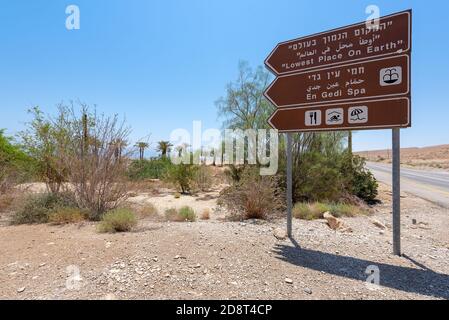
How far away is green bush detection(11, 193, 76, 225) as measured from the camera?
19.6 feet

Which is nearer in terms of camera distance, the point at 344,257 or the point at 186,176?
the point at 344,257

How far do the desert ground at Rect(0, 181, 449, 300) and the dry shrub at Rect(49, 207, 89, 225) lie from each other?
22cm

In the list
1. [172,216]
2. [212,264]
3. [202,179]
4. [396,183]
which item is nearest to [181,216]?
[172,216]

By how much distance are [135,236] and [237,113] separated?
12812 mm

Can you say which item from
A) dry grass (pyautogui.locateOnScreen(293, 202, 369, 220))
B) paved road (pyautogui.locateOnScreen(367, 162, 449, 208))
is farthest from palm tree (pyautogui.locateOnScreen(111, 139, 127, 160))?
paved road (pyautogui.locateOnScreen(367, 162, 449, 208))

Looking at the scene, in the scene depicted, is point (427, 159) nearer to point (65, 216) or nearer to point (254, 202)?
point (254, 202)

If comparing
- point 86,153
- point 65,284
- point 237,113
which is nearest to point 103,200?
point 86,153

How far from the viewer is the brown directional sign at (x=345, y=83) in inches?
158

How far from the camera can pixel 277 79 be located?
5.22 metres

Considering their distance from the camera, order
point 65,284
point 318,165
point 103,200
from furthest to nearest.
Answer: point 318,165, point 103,200, point 65,284

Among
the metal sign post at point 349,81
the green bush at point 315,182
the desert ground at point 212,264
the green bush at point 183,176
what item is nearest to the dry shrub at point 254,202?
the desert ground at point 212,264

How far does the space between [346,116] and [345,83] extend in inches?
21.6

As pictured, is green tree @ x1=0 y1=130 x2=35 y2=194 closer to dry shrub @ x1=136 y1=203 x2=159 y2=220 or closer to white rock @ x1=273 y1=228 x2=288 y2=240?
dry shrub @ x1=136 y1=203 x2=159 y2=220
